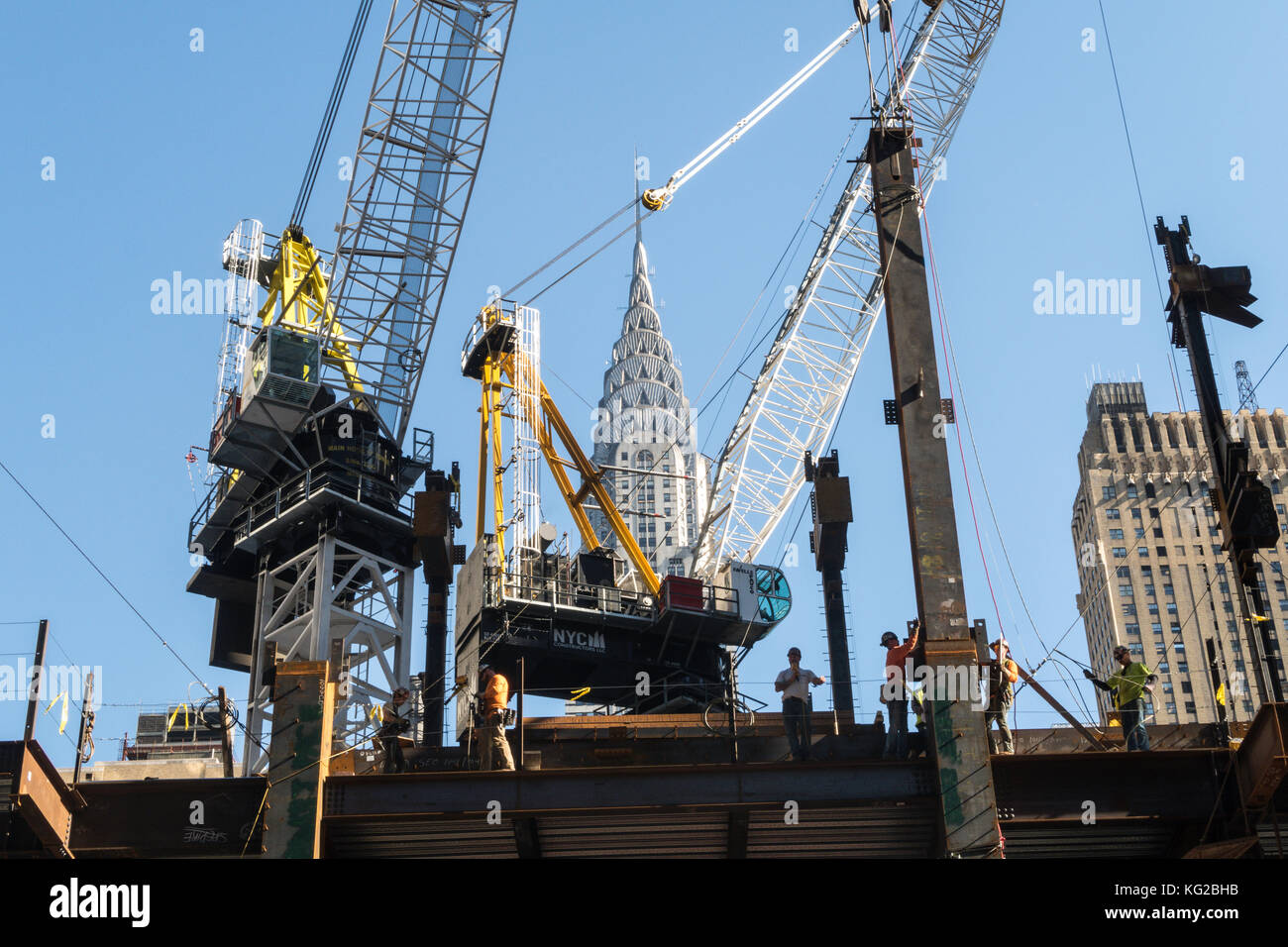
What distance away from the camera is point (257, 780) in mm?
23141

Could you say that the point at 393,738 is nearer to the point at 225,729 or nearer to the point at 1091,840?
the point at 225,729

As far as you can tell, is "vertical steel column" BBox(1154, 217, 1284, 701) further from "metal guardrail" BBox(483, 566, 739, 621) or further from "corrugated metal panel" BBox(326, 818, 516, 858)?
"metal guardrail" BBox(483, 566, 739, 621)

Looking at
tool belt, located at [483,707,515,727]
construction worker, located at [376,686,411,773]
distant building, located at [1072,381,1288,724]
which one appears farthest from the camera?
distant building, located at [1072,381,1288,724]

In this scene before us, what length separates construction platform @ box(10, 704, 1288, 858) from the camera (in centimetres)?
2259

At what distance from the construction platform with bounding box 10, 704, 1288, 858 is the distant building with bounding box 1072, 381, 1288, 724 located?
12440 centimetres

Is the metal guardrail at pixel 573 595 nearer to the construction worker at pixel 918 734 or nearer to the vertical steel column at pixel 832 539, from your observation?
the vertical steel column at pixel 832 539

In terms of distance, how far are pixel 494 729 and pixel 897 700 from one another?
6228 mm

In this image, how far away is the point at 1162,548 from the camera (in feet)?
511

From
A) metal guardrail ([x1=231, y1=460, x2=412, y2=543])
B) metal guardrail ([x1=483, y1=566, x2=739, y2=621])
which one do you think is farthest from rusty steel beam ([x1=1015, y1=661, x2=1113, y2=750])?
metal guardrail ([x1=231, y1=460, x2=412, y2=543])

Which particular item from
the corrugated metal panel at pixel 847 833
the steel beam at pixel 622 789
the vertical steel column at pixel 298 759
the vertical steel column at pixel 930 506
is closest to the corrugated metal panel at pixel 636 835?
the steel beam at pixel 622 789
